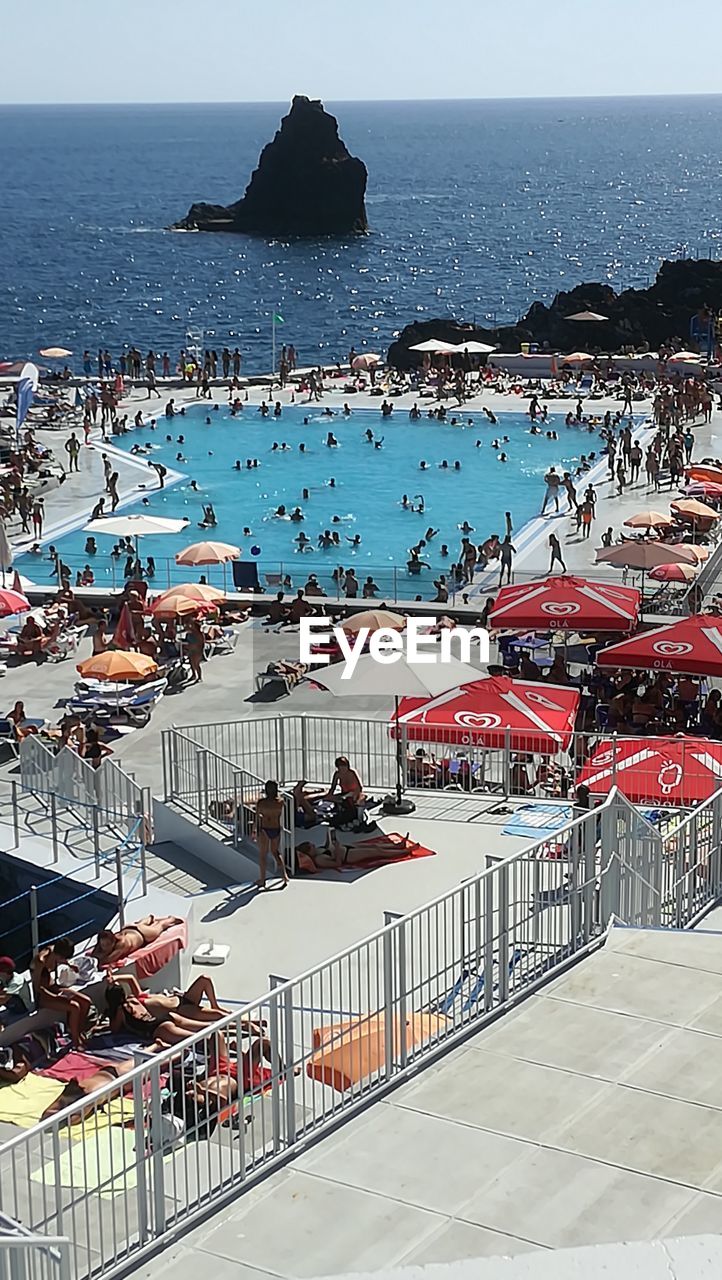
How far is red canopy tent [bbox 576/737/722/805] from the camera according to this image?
15.3m

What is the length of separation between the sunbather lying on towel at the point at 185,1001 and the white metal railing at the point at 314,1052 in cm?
71

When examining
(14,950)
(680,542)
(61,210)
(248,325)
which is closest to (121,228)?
(61,210)

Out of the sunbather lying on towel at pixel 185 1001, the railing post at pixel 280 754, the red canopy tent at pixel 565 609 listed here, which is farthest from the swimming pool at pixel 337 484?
the sunbather lying on towel at pixel 185 1001

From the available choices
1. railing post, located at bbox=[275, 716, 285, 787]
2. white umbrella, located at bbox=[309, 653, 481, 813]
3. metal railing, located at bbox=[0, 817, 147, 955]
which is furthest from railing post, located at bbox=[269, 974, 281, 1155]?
railing post, located at bbox=[275, 716, 285, 787]

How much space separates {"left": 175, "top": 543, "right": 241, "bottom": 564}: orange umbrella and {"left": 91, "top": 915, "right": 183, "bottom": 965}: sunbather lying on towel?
1247 cm

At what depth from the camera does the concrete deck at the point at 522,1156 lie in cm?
743

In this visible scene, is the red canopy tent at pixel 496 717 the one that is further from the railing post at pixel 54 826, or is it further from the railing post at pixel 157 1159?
the railing post at pixel 157 1159

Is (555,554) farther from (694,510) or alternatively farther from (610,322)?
(610,322)

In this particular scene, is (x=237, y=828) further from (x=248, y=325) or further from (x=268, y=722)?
(x=248, y=325)

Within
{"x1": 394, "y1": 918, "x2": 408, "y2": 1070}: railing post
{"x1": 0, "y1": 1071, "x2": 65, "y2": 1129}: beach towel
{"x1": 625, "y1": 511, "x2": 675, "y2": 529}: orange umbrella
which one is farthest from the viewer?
{"x1": 625, "y1": 511, "x2": 675, "y2": 529}: orange umbrella

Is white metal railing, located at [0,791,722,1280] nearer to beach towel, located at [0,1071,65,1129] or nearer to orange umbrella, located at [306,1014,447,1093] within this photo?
orange umbrella, located at [306,1014,447,1093]

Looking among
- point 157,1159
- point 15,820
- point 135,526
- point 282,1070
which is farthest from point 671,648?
point 157,1159

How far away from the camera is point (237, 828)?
16.0 meters

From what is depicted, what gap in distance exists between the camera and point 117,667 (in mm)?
20359
